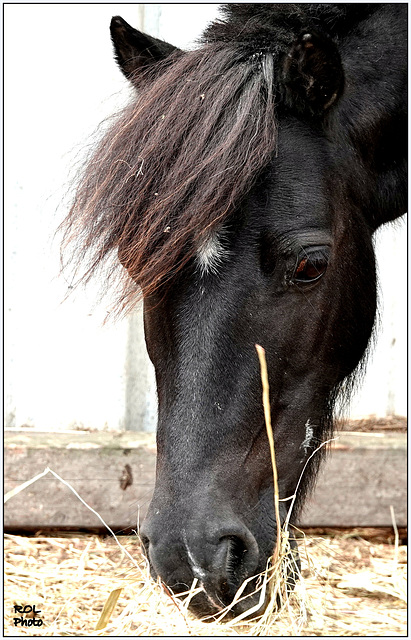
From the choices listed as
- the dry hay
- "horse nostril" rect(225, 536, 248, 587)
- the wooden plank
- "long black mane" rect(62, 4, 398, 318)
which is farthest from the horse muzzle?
the wooden plank

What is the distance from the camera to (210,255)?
1.75 metres

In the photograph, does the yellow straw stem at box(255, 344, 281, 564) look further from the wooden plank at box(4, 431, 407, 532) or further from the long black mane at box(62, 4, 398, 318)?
the wooden plank at box(4, 431, 407, 532)

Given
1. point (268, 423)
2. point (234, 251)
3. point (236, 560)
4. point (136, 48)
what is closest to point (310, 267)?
point (234, 251)

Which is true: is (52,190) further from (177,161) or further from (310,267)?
(310,267)

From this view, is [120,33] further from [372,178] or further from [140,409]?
[140,409]

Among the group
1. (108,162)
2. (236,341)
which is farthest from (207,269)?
(108,162)

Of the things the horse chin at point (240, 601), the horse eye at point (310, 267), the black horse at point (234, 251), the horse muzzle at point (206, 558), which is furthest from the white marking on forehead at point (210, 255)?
the horse chin at point (240, 601)

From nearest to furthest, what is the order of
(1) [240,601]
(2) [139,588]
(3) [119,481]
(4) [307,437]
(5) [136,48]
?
(1) [240,601], (4) [307,437], (5) [136,48], (2) [139,588], (3) [119,481]

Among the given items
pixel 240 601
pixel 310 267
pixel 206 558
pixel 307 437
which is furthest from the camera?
pixel 307 437

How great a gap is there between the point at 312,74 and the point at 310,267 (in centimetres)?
47

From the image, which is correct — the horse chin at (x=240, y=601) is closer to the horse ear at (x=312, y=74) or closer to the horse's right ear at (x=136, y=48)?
the horse ear at (x=312, y=74)

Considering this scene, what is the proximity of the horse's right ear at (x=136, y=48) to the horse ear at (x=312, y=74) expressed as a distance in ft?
1.27

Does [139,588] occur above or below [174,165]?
below

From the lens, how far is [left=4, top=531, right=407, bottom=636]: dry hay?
94.7 inches
